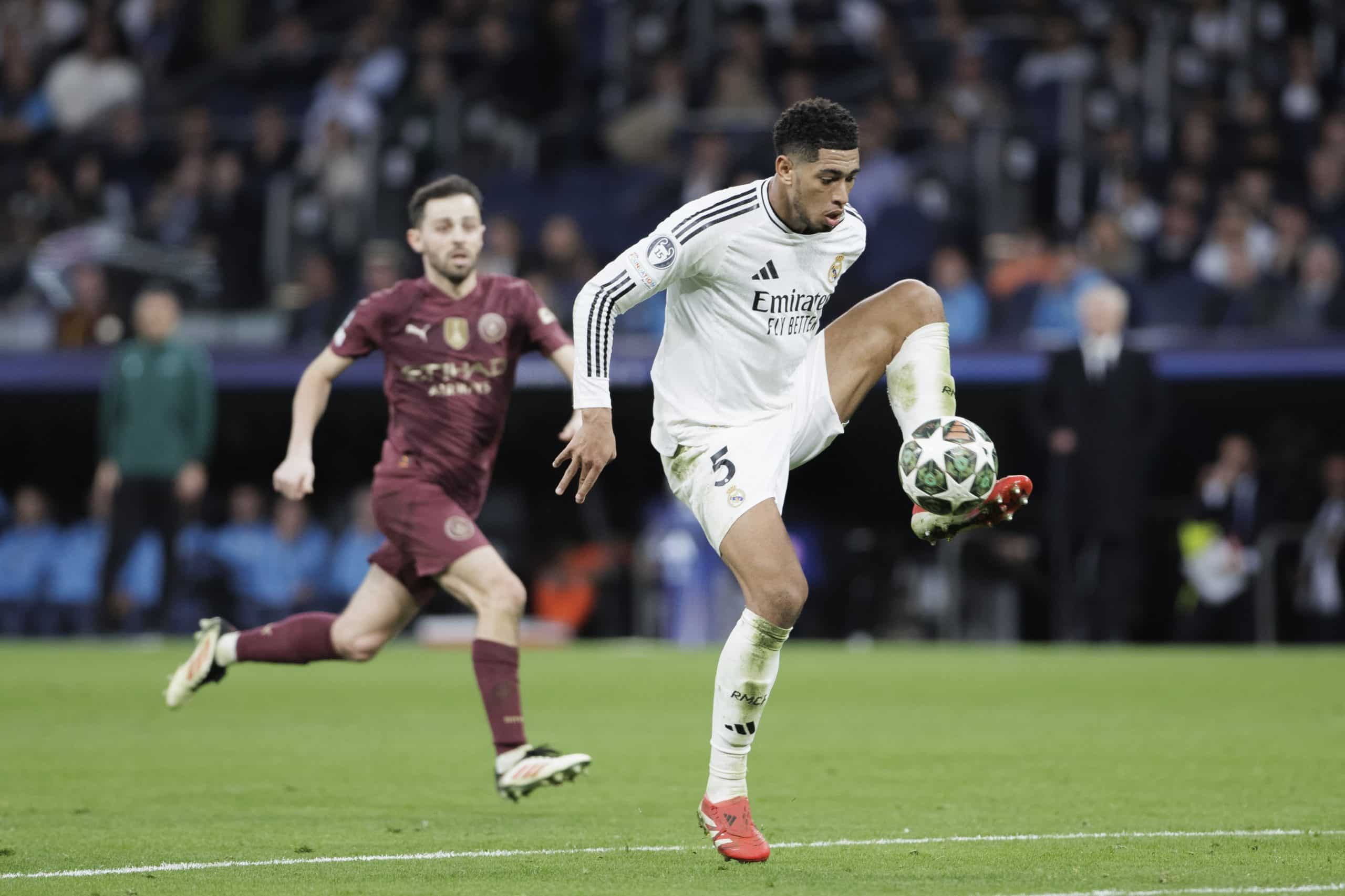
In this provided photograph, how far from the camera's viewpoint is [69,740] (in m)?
9.46

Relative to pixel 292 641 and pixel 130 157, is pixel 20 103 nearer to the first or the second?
pixel 130 157

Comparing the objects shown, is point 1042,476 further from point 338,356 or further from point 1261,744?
point 338,356

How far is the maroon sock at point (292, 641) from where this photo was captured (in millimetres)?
8117

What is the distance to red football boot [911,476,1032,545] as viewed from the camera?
609 centimetres

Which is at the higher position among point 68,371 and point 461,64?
point 461,64

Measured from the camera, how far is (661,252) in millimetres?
6078

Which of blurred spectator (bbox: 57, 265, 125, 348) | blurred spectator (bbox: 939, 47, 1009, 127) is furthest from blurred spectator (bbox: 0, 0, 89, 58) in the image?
blurred spectator (bbox: 939, 47, 1009, 127)

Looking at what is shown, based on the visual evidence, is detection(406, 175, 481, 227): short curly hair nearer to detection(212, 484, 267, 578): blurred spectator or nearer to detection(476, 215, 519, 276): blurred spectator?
detection(476, 215, 519, 276): blurred spectator

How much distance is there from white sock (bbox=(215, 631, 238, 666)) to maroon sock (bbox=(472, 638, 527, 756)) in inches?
58.7

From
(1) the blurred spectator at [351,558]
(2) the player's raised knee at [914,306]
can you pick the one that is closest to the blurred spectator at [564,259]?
(1) the blurred spectator at [351,558]

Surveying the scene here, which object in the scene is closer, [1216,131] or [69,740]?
[69,740]

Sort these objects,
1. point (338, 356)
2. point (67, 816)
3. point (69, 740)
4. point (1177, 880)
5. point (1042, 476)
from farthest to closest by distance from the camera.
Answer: point (1042, 476)
point (69, 740)
point (338, 356)
point (67, 816)
point (1177, 880)

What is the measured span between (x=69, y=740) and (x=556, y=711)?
2613 mm

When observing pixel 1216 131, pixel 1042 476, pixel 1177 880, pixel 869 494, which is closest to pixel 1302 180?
pixel 1216 131
